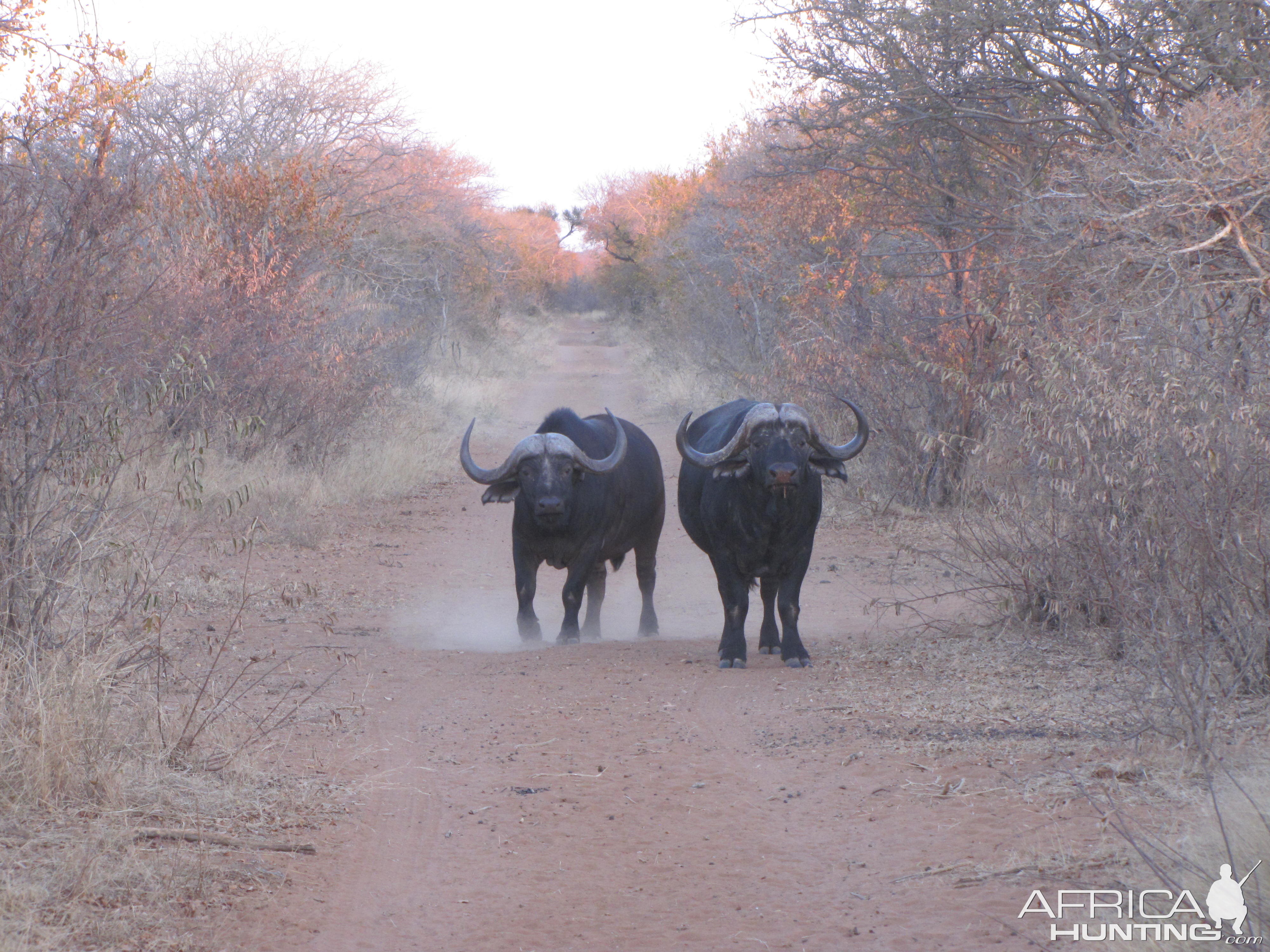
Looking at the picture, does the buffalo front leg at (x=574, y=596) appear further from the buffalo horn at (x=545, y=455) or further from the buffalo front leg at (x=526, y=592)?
the buffalo horn at (x=545, y=455)

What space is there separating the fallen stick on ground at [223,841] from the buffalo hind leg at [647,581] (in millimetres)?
4859

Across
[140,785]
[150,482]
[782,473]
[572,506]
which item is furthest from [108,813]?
[150,482]

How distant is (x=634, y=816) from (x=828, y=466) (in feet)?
11.9

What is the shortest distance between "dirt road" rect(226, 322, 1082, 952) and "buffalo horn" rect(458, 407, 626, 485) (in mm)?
1179

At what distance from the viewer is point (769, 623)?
7414 millimetres

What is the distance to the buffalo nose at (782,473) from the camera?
22.3 feet

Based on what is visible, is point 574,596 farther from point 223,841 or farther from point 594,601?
point 223,841

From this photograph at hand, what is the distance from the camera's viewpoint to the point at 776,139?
19.7 meters

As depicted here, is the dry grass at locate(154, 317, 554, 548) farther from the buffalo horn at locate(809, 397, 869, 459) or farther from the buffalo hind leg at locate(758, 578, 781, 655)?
the buffalo horn at locate(809, 397, 869, 459)

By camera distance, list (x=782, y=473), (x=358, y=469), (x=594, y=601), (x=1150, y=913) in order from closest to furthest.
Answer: (x=1150, y=913)
(x=782, y=473)
(x=594, y=601)
(x=358, y=469)

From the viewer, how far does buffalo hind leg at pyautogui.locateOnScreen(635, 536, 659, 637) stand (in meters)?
8.73

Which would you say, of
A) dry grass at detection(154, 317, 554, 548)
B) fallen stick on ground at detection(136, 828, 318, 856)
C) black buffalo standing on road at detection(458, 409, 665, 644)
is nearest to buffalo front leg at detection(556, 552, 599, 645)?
black buffalo standing on road at detection(458, 409, 665, 644)

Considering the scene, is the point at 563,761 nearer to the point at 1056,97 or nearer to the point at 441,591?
the point at 441,591

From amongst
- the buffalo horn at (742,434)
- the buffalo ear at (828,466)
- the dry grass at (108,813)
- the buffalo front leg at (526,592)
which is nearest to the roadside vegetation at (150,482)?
the dry grass at (108,813)
